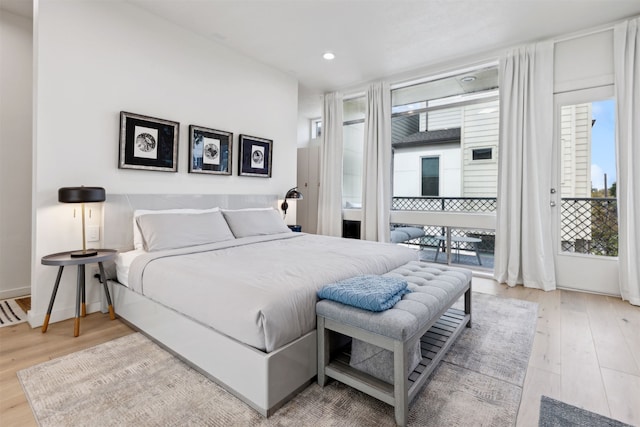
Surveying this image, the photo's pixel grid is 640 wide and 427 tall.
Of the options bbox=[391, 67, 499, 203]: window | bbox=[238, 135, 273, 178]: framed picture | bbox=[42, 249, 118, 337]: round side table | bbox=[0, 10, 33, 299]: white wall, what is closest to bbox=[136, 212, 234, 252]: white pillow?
bbox=[42, 249, 118, 337]: round side table

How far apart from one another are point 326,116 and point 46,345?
15.4 feet

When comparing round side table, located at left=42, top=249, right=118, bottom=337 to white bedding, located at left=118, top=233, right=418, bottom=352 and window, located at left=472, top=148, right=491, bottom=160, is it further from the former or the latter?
window, located at left=472, top=148, right=491, bottom=160

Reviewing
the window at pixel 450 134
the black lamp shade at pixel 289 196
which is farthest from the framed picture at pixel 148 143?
the window at pixel 450 134

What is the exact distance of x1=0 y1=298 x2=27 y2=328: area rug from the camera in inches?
102

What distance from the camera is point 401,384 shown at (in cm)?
141

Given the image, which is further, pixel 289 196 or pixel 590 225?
pixel 289 196

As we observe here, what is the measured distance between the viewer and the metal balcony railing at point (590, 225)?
11.1 ft

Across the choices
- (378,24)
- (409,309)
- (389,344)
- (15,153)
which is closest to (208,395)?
(389,344)

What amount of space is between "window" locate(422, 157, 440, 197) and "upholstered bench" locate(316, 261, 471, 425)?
304 centimetres

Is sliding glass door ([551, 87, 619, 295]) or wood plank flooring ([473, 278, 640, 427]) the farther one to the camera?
sliding glass door ([551, 87, 619, 295])

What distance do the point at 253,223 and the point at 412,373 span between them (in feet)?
7.86

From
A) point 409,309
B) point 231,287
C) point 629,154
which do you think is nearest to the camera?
point 409,309

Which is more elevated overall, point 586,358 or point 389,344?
point 389,344

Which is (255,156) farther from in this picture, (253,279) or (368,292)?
(368,292)
